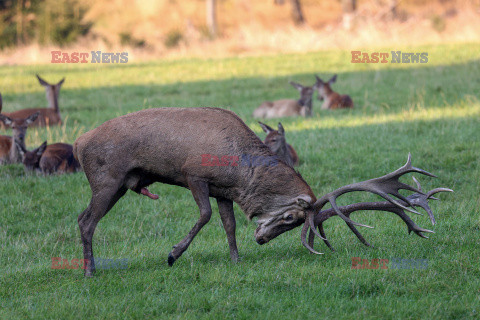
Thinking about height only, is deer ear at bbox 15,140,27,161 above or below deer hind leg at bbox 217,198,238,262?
above

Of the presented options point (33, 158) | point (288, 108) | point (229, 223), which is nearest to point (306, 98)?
point (288, 108)

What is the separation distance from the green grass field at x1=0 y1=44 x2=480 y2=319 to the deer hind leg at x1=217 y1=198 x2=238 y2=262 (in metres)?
0.18

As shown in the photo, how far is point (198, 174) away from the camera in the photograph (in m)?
6.23

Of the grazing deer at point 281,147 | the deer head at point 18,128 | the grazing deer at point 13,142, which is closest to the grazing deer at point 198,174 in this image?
the grazing deer at point 281,147

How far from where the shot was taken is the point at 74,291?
5859mm

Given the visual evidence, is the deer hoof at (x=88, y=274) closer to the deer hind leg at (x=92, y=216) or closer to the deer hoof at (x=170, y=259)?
the deer hind leg at (x=92, y=216)

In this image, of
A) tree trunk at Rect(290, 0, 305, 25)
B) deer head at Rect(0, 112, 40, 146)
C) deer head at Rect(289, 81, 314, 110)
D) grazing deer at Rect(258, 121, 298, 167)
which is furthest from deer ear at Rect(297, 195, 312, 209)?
tree trunk at Rect(290, 0, 305, 25)

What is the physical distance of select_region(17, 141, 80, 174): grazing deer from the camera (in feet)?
35.0

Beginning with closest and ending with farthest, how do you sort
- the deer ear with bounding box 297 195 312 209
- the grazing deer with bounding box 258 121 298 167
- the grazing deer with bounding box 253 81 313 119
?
1. the deer ear with bounding box 297 195 312 209
2. the grazing deer with bounding box 258 121 298 167
3. the grazing deer with bounding box 253 81 313 119

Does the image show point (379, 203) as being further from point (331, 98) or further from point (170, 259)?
point (331, 98)

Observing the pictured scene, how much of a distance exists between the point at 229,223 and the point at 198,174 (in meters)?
0.76

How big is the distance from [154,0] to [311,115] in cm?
3671

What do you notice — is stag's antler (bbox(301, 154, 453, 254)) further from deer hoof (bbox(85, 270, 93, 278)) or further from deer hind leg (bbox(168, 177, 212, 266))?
deer hoof (bbox(85, 270, 93, 278))

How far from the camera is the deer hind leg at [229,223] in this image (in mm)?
6672
